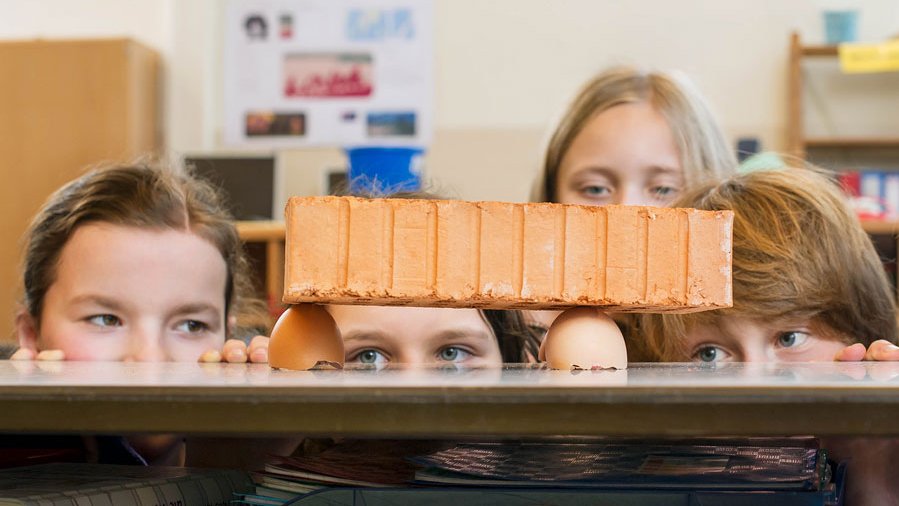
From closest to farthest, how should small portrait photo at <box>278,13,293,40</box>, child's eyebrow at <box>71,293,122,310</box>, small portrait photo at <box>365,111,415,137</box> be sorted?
child's eyebrow at <box>71,293,122,310</box> → small portrait photo at <box>365,111,415,137</box> → small portrait photo at <box>278,13,293,40</box>

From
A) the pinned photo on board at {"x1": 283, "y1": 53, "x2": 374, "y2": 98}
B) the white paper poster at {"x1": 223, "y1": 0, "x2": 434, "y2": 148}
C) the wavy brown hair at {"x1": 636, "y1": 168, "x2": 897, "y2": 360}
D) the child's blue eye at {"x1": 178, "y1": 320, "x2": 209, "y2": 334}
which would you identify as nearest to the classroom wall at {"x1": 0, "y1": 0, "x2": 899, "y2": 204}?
the white paper poster at {"x1": 223, "y1": 0, "x2": 434, "y2": 148}

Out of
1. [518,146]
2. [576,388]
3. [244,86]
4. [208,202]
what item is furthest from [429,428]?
[244,86]

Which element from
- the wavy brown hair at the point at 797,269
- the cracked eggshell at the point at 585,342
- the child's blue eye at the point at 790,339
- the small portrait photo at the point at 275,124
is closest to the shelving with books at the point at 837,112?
the small portrait photo at the point at 275,124

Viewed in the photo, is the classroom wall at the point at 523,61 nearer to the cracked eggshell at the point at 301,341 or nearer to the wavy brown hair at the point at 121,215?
the wavy brown hair at the point at 121,215

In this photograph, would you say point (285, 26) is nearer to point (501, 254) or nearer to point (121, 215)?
point (121, 215)

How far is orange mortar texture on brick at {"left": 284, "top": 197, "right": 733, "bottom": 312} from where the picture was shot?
2.16 ft

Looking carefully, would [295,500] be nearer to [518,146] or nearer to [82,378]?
[82,378]

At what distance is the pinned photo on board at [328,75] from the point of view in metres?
4.98

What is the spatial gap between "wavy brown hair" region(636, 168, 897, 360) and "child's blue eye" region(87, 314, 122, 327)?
64 cm

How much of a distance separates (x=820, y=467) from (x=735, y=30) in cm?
429

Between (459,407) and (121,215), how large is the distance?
3.35 feet

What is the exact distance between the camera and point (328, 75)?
5.01 m

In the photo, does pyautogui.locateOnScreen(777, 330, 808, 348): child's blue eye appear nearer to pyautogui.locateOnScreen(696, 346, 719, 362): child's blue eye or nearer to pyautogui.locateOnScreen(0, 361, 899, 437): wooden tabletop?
pyautogui.locateOnScreen(696, 346, 719, 362): child's blue eye

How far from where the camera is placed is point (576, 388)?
0.48m
